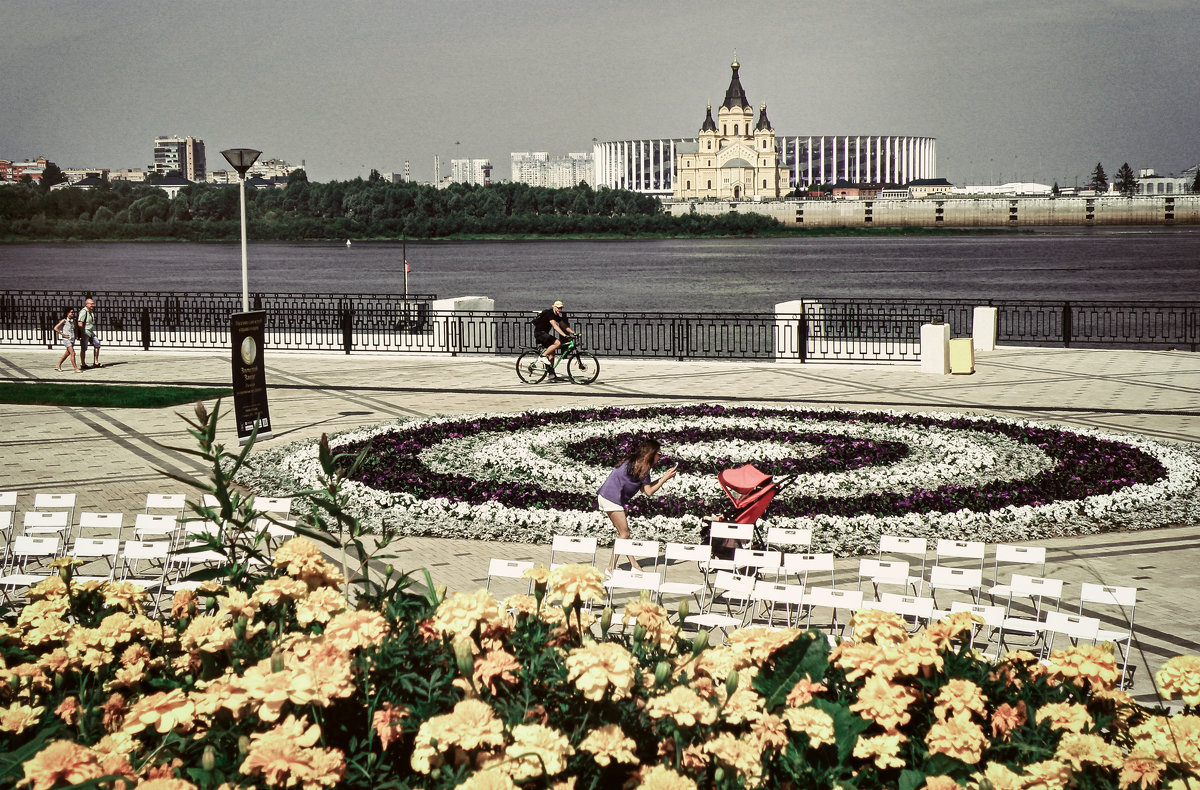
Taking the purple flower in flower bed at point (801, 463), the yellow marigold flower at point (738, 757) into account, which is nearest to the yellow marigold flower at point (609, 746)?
the yellow marigold flower at point (738, 757)

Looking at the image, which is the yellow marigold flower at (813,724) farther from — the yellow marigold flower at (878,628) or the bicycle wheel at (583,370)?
the bicycle wheel at (583,370)

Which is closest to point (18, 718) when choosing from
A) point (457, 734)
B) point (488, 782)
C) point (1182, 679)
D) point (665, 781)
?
point (457, 734)

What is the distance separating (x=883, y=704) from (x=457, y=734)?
1.20 meters

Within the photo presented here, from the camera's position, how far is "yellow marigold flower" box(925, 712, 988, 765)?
304 centimetres

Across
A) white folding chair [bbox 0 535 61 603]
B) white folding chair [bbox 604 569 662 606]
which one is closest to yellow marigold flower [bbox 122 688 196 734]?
white folding chair [bbox 604 569 662 606]

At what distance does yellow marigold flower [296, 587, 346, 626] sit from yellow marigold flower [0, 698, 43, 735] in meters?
0.74

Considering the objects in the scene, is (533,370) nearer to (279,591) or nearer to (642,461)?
(642,461)

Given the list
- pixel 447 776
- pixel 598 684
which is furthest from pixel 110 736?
pixel 598 684

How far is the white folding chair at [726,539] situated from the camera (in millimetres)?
8291

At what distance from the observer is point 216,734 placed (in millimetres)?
2994

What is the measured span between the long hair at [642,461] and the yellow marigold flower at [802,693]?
6277 millimetres

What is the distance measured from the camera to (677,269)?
110250 mm

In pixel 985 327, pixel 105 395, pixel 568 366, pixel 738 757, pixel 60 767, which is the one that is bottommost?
pixel 105 395

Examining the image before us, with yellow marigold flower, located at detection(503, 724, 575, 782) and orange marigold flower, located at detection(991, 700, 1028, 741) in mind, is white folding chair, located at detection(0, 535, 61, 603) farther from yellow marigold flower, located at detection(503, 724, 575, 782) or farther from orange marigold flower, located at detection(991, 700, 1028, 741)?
orange marigold flower, located at detection(991, 700, 1028, 741)
